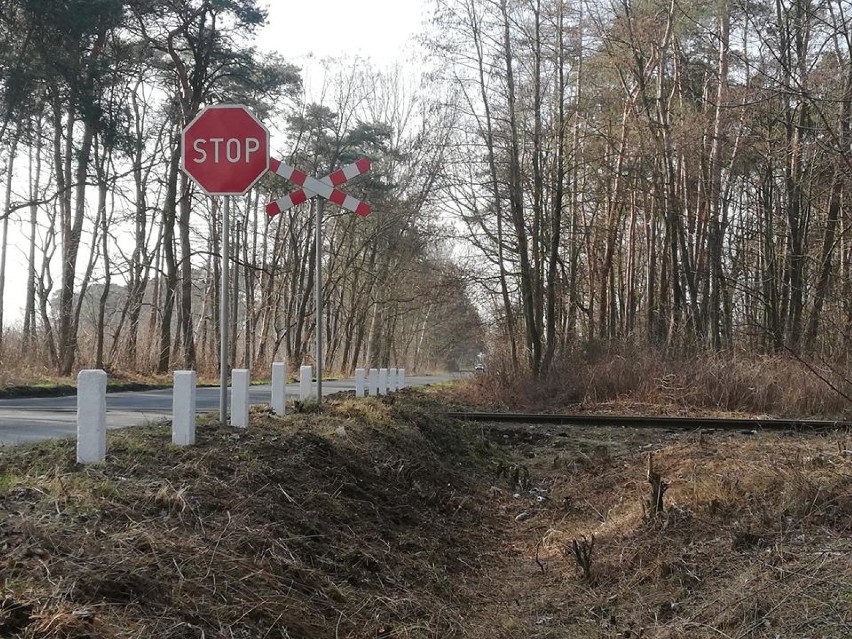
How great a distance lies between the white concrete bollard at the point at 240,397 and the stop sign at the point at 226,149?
1605mm

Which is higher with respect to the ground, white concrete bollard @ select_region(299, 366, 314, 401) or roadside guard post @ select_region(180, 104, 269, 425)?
roadside guard post @ select_region(180, 104, 269, 425)

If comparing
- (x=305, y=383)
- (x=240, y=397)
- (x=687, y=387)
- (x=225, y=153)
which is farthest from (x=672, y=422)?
(x=225, y=153)

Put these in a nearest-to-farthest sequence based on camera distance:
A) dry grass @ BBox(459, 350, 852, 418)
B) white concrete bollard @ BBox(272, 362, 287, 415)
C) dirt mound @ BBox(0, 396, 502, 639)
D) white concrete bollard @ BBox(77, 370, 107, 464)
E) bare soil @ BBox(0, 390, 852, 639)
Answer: dirt mound @ BBox(0, 396, 502, 639)
bare soil @ BBox(0, 390, 852, 639)
white concrete bollard @ BBox(77, 370, 107, 464)
white concrete bollard @ BBox(272, 362, 287, 415)
dry grass @ BBox(459, 350, 852, 418)

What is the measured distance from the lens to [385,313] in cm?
4497

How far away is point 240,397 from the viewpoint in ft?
20.8

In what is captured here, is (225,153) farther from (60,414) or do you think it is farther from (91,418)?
(60,414)

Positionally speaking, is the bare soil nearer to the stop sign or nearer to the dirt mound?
the dirt mound

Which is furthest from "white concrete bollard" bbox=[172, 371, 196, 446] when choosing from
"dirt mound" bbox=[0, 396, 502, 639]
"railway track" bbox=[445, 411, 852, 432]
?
"railway track" bbox=[445, 411, 852, 432]

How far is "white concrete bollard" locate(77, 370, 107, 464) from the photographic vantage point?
4387 mm

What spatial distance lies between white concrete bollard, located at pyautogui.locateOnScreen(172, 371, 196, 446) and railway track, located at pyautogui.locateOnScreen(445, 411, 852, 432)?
793 cm

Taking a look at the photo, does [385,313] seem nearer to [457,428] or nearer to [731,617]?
[457,428]

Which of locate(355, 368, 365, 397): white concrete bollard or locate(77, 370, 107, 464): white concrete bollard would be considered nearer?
locate(77, 370, 107, 464): white concrete bollard

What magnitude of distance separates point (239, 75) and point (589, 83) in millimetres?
10876

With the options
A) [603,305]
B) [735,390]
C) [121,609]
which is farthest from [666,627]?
[603,305]
